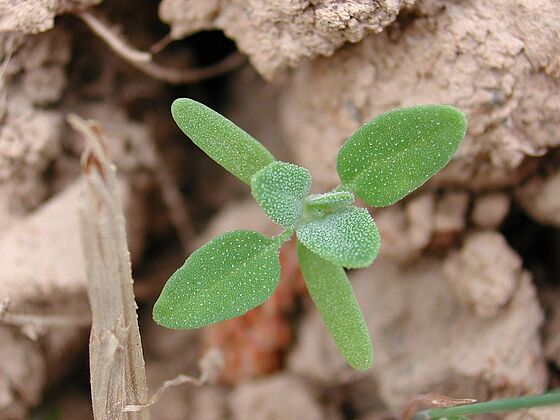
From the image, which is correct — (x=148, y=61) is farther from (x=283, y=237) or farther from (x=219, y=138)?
(x=283, y=237)

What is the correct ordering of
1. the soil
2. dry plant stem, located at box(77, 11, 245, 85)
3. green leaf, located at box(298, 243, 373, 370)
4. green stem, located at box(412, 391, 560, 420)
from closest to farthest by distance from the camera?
green stem, located at box(412, 391, 560, 420), green leaf, located at box(298, 243, 373, 370), the soil, dry plant stem, located at box(77, 11, 245, 85)

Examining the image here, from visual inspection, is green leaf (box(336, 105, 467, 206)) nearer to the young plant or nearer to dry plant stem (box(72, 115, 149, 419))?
the young plant

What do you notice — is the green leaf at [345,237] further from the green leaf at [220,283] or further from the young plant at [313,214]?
the green leaf at [220,283]

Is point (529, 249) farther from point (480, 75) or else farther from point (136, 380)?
point (136, 380)

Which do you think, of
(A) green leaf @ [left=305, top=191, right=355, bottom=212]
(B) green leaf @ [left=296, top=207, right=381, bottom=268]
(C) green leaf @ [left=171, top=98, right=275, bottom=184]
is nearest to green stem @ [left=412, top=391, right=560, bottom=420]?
(B) green leaf @ [left=296, top=207, right=381, bottom=268]

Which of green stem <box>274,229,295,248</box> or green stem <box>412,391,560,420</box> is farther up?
green stem <box>274,229,295,248</box>

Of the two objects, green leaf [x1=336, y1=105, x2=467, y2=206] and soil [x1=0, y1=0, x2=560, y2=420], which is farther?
soil [x1=0, y1=0, x2=560, y2=420]

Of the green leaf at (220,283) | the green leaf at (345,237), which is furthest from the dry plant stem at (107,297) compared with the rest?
the green leaf at (345,237)
